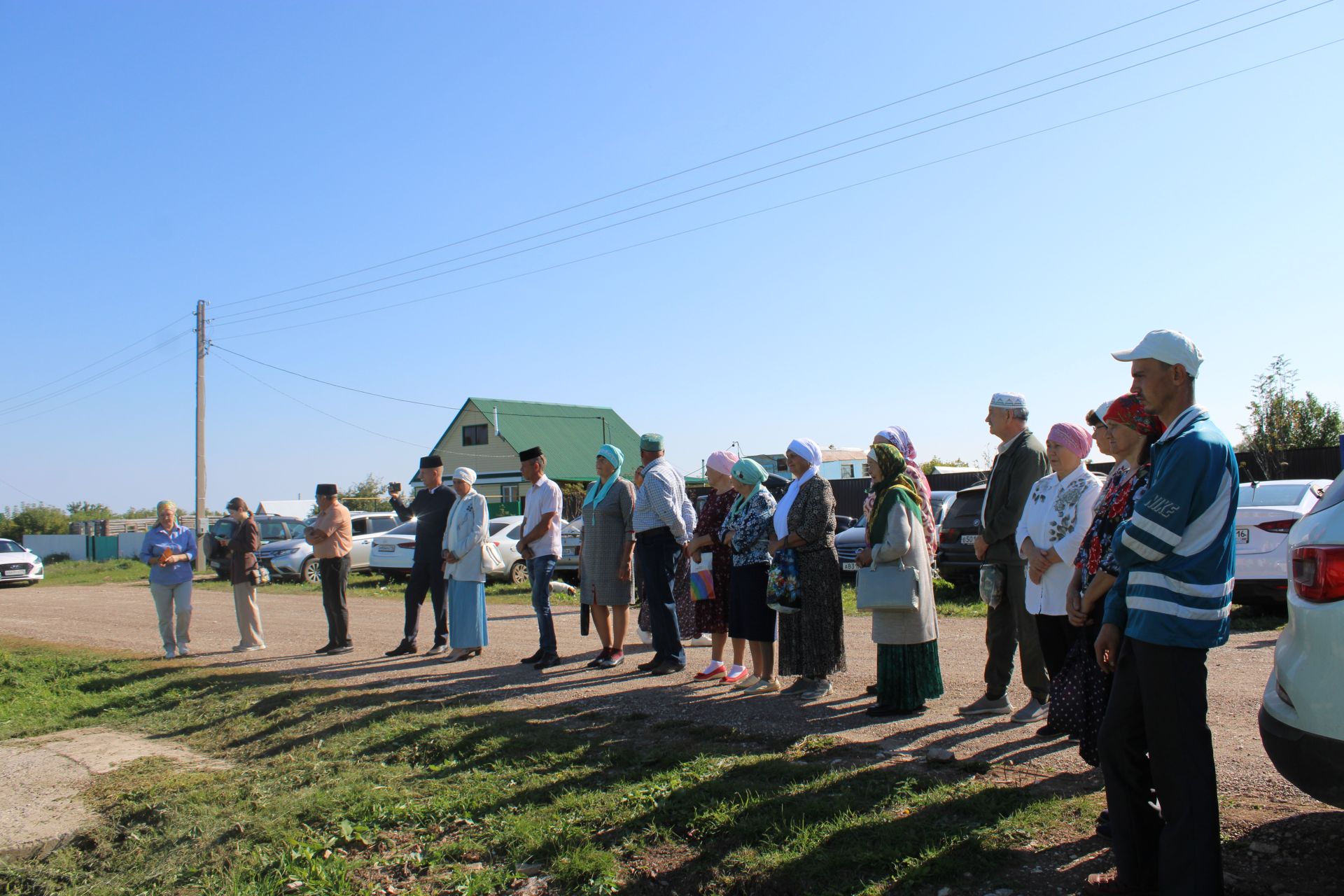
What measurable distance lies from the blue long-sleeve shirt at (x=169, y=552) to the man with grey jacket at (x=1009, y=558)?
820cm

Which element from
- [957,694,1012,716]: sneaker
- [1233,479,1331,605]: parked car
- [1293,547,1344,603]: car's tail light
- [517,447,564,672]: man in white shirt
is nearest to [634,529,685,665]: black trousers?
[517,447,564,672]: man in white shirt

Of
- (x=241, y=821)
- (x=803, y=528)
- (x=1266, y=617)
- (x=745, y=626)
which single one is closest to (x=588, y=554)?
(x=745, y=626)

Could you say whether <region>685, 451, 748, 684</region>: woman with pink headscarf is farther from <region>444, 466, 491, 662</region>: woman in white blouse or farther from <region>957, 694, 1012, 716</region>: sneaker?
<region>444, 466, 491, 662</region>: woman in white blouse

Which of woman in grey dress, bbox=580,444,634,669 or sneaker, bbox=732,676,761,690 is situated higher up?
woman in grey dress, bbox=580,444,634,669

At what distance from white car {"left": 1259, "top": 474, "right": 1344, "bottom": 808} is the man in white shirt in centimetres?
631

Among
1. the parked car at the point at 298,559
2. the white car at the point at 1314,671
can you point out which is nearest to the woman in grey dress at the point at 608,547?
the white car at the point at 1314,671

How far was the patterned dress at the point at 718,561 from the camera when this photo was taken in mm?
7883

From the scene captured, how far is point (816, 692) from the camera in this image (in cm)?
694

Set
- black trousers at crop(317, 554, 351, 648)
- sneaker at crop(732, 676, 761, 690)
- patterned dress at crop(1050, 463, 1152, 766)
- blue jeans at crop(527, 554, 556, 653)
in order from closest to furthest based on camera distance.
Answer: patterned dress at crop(1050, 463, 1152, 766), sneaker at crop(732, 676, 761, 690), blue jeans at crop(527, 554, 556, 653), black trousers at crop(317, 554, 351, 648)

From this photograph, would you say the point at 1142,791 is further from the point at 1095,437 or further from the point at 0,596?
the point at 0,596

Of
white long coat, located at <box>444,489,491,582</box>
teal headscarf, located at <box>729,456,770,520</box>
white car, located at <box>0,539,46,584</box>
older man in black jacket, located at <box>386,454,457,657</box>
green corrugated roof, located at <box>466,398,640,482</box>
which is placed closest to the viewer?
teal headscarf, located at <box>729,456,770,520</box>

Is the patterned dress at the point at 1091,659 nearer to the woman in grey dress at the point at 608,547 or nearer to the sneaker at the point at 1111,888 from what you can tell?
the sneaker at the point at 1111,888

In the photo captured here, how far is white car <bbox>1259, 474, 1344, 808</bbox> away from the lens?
3.12 metres

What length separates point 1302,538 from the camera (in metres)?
3.39
